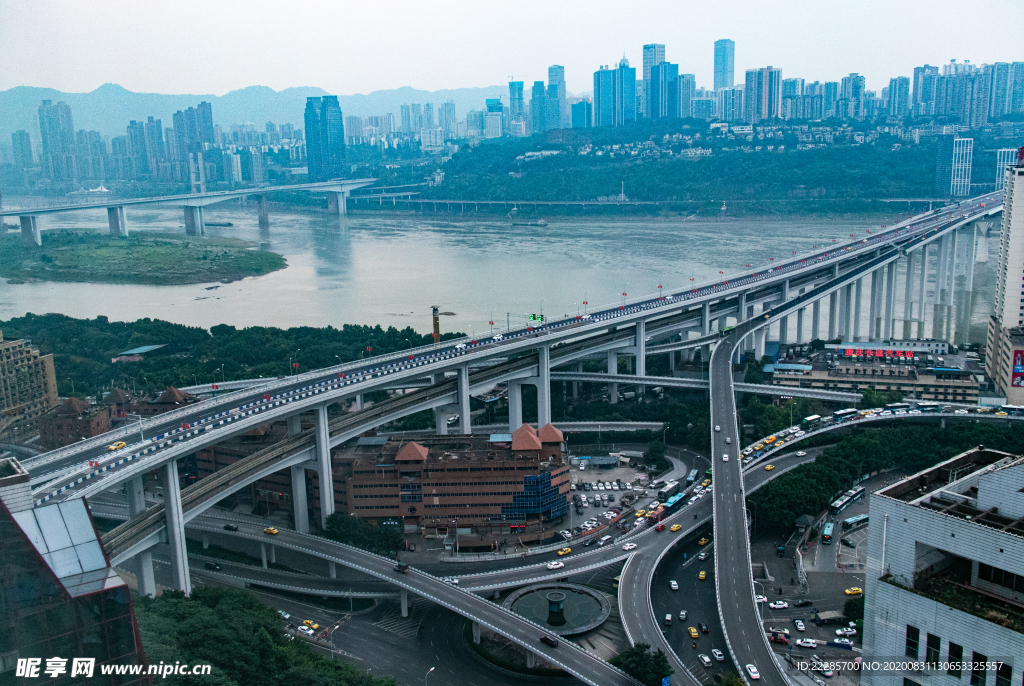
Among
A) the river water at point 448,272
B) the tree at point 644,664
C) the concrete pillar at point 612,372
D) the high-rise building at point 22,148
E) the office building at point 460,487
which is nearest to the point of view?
the tree at point 644,664

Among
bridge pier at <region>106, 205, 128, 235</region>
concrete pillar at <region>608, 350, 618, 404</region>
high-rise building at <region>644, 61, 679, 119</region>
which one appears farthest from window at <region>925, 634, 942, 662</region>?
high-rise building at <region>644, 61, 679, 119</region>

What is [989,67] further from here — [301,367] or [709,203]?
[301,367]

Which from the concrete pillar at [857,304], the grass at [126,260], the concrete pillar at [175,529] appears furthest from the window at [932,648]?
the grass at [126,260]

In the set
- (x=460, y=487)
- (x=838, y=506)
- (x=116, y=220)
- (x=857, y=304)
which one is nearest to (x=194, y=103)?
(x=116, y=220)

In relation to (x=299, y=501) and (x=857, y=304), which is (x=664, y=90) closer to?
(x=857, y=304)

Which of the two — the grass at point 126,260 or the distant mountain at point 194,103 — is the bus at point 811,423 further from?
the grass at point 126,260

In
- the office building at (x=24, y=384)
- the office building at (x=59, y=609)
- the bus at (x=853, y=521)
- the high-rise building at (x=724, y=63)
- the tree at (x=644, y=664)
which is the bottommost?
the bus at (x=853, y=521)

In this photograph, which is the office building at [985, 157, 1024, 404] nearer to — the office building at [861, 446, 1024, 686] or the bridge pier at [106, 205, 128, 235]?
the office building at [861, 446, 1024, 686]
